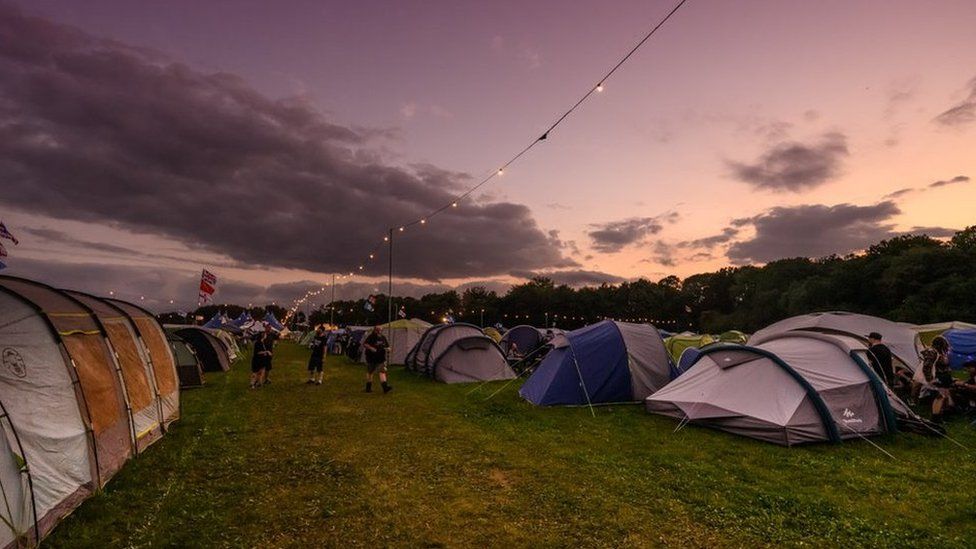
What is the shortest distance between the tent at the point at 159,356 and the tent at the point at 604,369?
8.37m

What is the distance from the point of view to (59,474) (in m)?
5.46

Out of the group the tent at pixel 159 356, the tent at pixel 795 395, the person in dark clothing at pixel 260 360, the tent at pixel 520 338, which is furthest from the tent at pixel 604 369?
the tent at pixel 520 338

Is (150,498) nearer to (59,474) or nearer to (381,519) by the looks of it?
(59,474)

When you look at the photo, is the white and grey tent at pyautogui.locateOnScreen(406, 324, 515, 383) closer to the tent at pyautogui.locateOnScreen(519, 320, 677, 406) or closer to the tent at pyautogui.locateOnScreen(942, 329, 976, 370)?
the tent at pyautogui.locateOnScreen(519, 320, 677, 406)

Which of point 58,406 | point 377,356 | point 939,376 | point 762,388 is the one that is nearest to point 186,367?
point 377,356

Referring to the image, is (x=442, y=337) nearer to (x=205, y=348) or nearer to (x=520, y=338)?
(x=520, y=338)

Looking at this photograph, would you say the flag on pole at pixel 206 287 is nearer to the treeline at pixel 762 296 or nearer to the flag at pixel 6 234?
the flag at pixel 6 234

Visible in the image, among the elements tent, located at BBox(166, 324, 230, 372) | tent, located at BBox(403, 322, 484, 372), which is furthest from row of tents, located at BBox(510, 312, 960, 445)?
tent, located at BBox(166, 324, 230, 372)

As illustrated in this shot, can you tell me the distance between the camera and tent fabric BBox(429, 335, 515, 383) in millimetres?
18344

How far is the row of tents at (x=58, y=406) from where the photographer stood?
15.9ft

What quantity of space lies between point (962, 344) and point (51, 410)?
27050 millimetres

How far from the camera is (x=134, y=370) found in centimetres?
872

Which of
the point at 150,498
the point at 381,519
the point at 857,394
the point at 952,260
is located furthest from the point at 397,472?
the point at 952,260

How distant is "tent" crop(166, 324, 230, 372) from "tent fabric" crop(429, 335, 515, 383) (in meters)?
11.4
